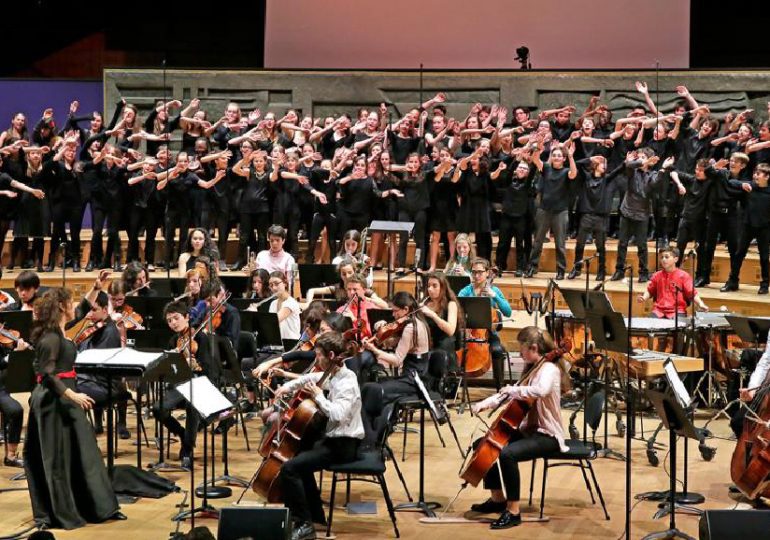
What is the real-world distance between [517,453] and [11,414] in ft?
11.3

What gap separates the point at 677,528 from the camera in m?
6.62

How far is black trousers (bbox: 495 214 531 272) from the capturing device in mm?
12602

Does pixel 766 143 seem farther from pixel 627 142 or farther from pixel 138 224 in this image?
pixel 138 224

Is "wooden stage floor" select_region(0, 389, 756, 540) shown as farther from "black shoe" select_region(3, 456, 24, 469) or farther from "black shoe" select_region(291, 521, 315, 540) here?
"black shoe" select_region(291, 521, 315, 540)

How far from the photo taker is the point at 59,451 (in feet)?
21.0

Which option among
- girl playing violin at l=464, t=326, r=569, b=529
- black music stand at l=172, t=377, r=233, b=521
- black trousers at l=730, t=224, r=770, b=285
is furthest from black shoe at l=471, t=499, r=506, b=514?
black trousers at l=730, t=224, r=770, b=285

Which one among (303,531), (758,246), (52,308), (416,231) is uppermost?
(416,231)

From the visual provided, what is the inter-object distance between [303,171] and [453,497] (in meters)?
6.49

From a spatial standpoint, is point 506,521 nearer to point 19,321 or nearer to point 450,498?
point 450,498

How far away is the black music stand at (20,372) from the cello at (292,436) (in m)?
1.61

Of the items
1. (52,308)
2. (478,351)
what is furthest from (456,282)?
(52,308)

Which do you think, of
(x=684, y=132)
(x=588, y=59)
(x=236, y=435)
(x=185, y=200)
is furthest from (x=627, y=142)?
(x=236, y=435)

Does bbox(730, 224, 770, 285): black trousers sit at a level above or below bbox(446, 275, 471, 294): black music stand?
above

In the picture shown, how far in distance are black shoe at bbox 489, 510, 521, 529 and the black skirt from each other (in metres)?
2.21
